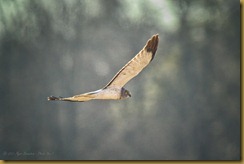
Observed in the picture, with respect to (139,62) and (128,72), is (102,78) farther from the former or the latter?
(139,62)

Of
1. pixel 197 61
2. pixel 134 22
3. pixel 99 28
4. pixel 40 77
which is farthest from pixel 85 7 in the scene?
pixel 197 61

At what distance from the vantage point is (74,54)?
3.18 meters

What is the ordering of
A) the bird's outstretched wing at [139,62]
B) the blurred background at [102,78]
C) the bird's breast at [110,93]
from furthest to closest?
the blurred background at [102,78], the bird's breast at [110,93], the bird's outstretched wing at [139,62]

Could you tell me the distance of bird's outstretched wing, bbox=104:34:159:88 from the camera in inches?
93.6

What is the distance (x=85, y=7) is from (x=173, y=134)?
3.91 feet

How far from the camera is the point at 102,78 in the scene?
10.4ft

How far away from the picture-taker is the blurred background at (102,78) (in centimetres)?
314

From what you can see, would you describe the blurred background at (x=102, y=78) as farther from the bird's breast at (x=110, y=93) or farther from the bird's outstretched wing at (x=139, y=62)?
the bird's outstretched wing at (x=139, y=62)

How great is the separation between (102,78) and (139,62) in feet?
2.55

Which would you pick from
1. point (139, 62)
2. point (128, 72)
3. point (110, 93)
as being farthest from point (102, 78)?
point (139, 62)

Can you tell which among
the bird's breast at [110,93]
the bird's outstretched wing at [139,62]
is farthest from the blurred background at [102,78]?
the bird's outstretched wing at [139,62]

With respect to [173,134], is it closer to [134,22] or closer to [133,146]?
[133,146]

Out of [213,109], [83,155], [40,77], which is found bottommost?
[83,155]

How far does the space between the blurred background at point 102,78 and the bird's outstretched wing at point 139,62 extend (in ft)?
1.82
